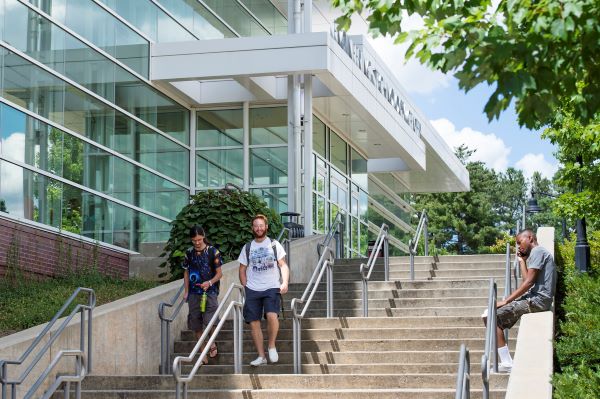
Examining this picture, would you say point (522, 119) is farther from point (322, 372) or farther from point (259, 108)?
point (259, 108)

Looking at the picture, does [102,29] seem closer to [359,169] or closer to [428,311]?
[428,311]

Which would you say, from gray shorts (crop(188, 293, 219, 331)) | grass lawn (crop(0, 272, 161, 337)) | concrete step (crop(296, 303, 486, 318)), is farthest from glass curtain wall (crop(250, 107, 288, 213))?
gray shorts (crop(188, 293, 219, 331))

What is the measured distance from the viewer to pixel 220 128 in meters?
25.5

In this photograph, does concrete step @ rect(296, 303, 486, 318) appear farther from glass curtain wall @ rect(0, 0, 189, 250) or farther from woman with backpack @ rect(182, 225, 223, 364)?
glass curtain wall @ rect(0, 0, 189, 250)

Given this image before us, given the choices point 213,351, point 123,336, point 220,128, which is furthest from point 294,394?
point 220,128

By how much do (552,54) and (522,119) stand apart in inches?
16.3

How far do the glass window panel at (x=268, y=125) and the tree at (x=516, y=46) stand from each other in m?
18.2

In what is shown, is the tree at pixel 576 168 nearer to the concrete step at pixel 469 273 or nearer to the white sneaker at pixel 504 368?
the concrete step at pixel 469 273

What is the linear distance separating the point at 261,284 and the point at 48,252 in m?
7.22

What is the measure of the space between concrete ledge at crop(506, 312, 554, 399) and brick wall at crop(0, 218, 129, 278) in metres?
9.09

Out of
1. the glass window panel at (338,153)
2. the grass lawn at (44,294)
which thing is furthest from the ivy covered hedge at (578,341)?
the glass window panel at (338,153)

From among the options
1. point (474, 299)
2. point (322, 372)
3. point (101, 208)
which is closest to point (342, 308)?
point (474, 299)

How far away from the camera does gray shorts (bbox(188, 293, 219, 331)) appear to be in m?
13.1

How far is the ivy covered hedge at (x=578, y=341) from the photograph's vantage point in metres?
9.04
